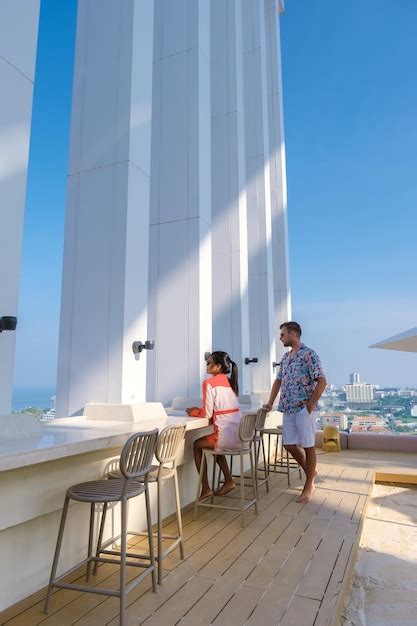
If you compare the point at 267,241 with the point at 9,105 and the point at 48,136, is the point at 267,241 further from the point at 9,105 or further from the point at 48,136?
the point at 9,105

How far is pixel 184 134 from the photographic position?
5.16 metres

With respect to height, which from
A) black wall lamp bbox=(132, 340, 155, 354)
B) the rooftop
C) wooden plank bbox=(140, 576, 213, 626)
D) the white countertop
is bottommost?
the rooftop

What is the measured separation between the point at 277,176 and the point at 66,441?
353 inches

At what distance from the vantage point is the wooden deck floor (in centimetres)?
192

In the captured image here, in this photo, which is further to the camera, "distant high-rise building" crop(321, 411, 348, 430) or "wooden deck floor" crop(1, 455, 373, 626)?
"distant high-rise building" crop(321, 411, 348, 430)

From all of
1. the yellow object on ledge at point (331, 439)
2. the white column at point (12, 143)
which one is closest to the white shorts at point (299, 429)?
the white column at point (12, 143)

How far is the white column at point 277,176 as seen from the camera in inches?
373

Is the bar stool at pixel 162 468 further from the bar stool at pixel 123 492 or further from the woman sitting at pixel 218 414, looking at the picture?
the woman sitting at pixel 218 414

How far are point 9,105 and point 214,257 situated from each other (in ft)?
13.7

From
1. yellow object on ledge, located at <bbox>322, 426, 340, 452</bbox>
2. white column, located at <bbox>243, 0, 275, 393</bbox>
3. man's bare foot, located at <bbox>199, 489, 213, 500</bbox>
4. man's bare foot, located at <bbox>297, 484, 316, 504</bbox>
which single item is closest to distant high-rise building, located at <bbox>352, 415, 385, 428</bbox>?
yellow object on ledge, located at <bbox>322, 426, 340, 452</bbox>

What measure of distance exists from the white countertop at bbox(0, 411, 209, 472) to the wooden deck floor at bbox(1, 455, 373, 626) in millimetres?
714

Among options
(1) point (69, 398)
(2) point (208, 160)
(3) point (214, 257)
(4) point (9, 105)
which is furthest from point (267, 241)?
(4) point (9, 105)

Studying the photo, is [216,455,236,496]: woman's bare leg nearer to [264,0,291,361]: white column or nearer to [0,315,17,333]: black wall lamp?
[0,315,17,333]: black wall lamp

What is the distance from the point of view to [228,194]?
6.50m
